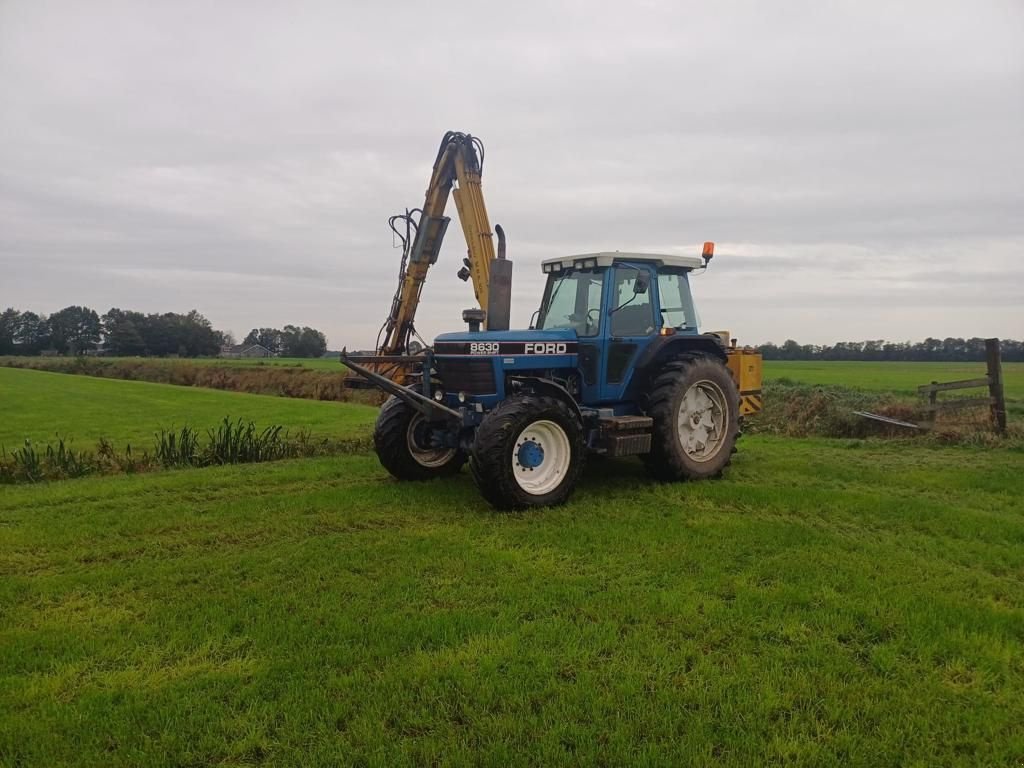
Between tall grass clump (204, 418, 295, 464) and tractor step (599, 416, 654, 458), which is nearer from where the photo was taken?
tractor step (599, 416, 654, 458)

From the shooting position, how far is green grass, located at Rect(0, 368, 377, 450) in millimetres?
13117

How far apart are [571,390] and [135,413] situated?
42.6 feet

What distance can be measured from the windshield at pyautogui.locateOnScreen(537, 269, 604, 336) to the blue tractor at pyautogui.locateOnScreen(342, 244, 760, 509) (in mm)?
13

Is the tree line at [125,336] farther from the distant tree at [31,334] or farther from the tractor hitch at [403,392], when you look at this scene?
the tractor hitch at [403,392]

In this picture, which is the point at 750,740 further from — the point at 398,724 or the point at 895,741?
the point at 398,724

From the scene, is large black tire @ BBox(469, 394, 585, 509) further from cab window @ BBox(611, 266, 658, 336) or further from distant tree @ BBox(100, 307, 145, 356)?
distant tree @ BBox(100, 307, 145, 356)

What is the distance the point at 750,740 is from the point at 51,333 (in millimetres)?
83067

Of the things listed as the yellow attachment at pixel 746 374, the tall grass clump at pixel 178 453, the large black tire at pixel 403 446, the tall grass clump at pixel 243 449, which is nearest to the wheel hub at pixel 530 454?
the large black tire at pixel 403 446

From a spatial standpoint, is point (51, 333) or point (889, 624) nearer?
point (889, 624)

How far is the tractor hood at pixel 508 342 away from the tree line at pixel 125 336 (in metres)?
53.8

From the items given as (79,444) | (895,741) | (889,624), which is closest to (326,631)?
(895,741)

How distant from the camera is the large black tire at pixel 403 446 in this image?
791 cm

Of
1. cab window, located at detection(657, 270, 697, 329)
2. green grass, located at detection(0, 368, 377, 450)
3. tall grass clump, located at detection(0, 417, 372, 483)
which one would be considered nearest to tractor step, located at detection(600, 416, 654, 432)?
cab window, located at detection(657, 270, 697, 329)

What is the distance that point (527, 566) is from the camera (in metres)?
5.03
